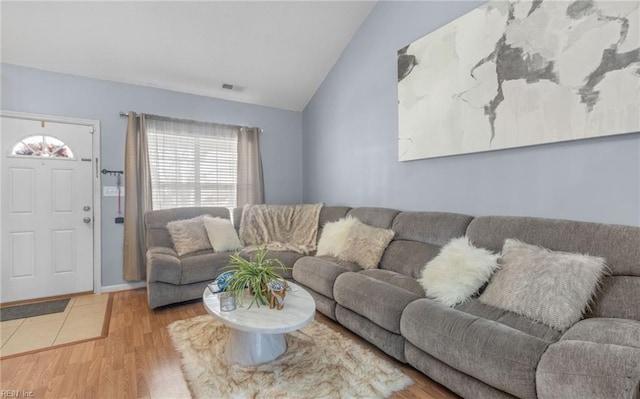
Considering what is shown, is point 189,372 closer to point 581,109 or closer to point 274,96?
point 581,109

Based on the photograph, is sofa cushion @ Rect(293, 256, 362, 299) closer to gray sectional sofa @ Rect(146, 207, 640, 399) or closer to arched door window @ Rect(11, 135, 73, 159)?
gray sectional sofa @ Rect(146, 207, 640, 399)

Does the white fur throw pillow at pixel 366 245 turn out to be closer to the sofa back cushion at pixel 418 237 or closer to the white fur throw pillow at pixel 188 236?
the sofa back cushion at pixel 418 237

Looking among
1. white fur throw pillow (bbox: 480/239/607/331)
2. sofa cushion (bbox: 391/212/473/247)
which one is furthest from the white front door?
white fur throw pillow (bbox: 480/239/607/331)

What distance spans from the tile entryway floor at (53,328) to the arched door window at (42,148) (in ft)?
5.19

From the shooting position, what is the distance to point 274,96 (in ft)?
13.8

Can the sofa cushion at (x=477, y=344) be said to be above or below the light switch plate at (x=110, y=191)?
below

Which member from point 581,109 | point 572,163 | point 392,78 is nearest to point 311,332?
point 572,163

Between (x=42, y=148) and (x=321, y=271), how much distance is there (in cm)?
320

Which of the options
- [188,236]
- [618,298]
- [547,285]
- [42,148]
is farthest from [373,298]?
[42,148]

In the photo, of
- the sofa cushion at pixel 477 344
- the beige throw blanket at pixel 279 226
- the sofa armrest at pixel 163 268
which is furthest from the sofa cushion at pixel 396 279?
the sofa armrest at pixel 163 268

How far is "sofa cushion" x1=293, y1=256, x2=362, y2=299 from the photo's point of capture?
2447 mm

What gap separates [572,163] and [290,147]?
3.51 m

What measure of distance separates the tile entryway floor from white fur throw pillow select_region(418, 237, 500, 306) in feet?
8.50

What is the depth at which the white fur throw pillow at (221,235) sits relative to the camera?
3.26 meters
